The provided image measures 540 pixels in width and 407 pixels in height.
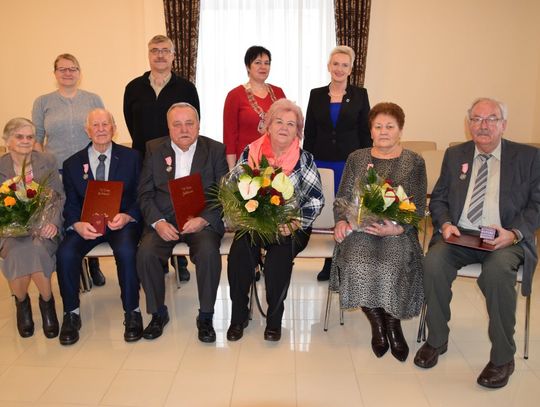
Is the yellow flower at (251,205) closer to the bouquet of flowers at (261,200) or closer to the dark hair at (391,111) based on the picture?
the bouquet of flowers at (261,200)

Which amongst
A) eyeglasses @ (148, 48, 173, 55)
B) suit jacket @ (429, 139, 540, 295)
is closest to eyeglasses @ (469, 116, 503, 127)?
suit jacket @ (429, 139, 540, 295)

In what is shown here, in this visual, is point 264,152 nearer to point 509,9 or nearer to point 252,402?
point 252,402

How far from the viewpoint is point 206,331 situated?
3.23 m

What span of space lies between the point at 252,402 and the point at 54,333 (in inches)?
60.4

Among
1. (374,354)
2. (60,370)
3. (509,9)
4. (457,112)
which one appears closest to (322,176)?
(374,354)

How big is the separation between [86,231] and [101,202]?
0.71ft

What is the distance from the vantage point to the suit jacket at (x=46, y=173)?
3410mm

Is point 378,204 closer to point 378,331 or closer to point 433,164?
point 378,331

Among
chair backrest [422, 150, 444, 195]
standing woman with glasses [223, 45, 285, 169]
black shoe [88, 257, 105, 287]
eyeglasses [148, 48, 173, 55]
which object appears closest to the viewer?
eyeglasses [148, 48, 173, 55]

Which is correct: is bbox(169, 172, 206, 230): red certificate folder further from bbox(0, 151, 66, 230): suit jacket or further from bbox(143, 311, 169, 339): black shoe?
bbox(0, 151, 66, 230): suit jacket

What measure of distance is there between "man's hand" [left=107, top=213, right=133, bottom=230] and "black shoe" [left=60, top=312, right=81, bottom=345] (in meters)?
0.64

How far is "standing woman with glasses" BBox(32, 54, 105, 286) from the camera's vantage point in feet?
13.0

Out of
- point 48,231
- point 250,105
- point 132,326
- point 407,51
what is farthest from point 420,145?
point 48,231

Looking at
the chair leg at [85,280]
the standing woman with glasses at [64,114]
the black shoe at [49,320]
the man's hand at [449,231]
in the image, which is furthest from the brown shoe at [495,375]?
the standing woman with glasses at [64,114]
